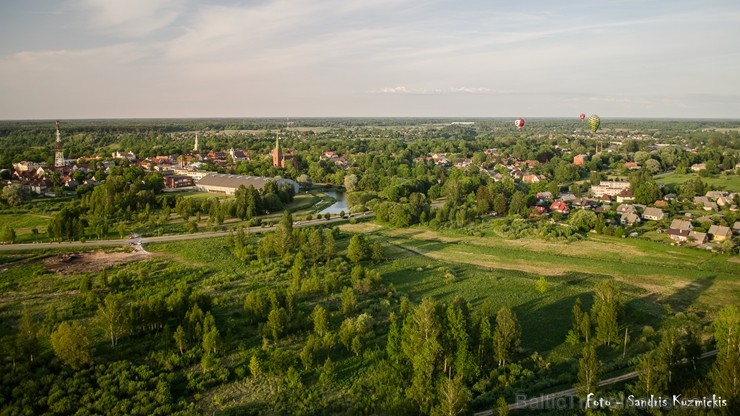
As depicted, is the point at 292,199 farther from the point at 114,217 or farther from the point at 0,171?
the point at 0,171

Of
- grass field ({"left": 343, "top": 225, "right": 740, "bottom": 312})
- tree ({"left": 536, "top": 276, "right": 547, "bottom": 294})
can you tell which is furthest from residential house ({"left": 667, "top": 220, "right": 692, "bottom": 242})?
tree ({"left": 536, "top": 276, "right": 547, "bottom": 294})

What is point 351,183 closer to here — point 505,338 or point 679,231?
point 679,231

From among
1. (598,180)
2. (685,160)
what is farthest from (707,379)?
(685,160)

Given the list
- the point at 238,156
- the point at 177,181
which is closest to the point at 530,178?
the point at 177,181

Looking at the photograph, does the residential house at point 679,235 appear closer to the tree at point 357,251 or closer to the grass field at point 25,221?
the tree at point 357,251

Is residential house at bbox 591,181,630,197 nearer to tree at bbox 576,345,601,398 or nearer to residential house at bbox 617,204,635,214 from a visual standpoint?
residential house at bbox 617,204,635,214

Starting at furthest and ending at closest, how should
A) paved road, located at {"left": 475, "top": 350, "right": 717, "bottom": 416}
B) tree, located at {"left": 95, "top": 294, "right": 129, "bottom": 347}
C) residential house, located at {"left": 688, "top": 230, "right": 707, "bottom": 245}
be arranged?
residential house, located at {"left": 688, "top": 230, "right": 707, "bottom": 245}, tree, located at {"left": 95, "top": 294, "right": 129, "bottom": 347}, paved road, located at {"left": 475, "top": 350, "right": 717, "bottom": 416}
